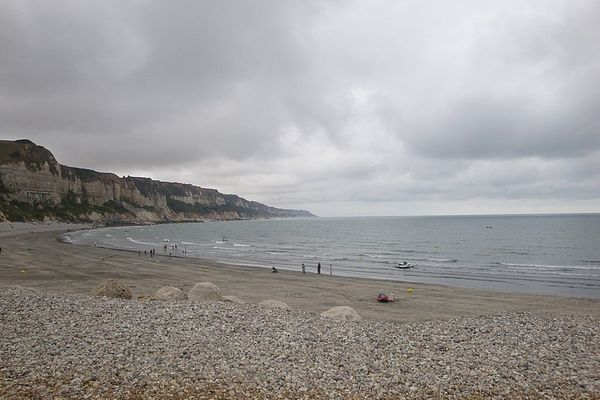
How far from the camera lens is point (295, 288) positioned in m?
32.1

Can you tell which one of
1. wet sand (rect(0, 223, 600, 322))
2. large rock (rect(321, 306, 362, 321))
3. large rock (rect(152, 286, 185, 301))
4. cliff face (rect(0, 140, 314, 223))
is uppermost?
cliff face (rect(0, 140, 314, 223))

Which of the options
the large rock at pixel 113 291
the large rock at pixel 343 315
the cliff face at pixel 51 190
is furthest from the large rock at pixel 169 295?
the cliff face at pixel 51 190

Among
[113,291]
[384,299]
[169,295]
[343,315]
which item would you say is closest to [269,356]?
[343,315]

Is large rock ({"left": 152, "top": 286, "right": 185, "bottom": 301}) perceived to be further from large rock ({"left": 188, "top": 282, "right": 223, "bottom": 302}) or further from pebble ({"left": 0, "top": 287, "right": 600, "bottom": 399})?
pebble ({"left": 0, "top": 287, "right": 600, "bottom": 399})

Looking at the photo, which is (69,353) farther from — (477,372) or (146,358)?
(477,372)

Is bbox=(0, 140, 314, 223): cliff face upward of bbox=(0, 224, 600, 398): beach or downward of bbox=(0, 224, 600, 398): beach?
→ upward

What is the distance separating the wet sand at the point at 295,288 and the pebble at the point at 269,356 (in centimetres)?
966

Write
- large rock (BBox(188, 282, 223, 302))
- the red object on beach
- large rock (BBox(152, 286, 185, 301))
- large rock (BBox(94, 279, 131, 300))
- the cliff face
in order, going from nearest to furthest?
large rock (BBox(152, 286, 185, 301))
large rock (BBox(188, 282, 223, 302))
large rock (BBox(94, 279, 131, 300))
the red object on beach
the cliff face

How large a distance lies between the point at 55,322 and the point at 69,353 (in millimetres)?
2719

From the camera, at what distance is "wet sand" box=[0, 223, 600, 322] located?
23.6m

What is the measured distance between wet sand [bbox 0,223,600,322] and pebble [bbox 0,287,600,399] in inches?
380

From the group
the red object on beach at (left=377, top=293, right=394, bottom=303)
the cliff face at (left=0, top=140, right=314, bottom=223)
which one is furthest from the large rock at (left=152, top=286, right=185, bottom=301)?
the cliff face at (left=0, top=140, right=314, bottom=223)

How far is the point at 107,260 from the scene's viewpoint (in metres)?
47.7

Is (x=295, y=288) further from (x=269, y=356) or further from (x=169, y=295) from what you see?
(x=269, y=356)
